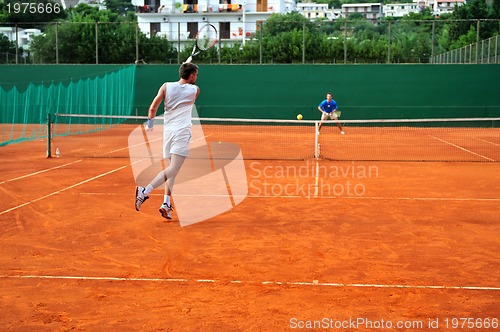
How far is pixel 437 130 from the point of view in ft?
96.5

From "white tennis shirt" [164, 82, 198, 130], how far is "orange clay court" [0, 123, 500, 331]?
49.8 inches

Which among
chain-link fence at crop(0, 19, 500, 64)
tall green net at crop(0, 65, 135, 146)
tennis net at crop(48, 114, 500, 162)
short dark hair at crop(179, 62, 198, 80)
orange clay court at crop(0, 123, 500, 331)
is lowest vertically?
tennis net at crop(48, 114, 500, 162)

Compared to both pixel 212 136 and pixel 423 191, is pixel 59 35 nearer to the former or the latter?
pixel 212 136

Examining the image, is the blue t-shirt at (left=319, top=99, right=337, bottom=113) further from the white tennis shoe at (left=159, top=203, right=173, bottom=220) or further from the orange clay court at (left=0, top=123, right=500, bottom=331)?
the white tennis shoe at (left=159, top=203, right=173, bottom=220)

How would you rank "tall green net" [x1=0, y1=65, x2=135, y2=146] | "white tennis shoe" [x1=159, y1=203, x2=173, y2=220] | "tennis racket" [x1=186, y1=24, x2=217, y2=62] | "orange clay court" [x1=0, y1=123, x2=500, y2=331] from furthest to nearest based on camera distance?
"tall green net" [x1=0, y1=65, x2=135, y2=146], "tennis racket" [x1=186, y1=24, x2=217, y2=62], "white tennis shoe" [x1=159, y1=203, x2=173, y2=220], "orange clay court" [x1=0, y1=123, x2=500, y2=331]

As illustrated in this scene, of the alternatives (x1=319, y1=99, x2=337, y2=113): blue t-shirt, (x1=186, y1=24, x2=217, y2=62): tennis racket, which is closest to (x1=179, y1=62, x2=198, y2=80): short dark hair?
(x1=186, y1=24, x2=217, y2=62): tennis racket

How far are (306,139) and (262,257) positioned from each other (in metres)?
18.2

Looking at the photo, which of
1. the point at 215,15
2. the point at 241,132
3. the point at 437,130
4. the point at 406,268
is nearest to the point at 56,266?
the point at 406,268

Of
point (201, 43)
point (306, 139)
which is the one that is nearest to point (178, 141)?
point (201, 43)

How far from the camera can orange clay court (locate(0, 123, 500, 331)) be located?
469 cm

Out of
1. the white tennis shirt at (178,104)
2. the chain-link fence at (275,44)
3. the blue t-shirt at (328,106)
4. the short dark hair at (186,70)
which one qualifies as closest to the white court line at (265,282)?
the white tennis shirt at (178,104)

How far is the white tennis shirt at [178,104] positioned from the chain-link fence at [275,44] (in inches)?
953

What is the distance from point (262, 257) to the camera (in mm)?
6414

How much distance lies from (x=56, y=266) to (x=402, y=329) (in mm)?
3282
